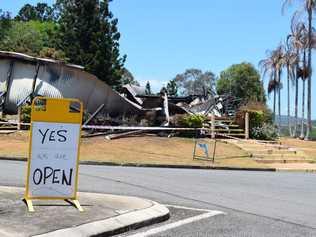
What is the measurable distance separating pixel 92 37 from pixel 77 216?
46932 millimetres

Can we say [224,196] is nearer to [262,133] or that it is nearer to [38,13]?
[262,133]

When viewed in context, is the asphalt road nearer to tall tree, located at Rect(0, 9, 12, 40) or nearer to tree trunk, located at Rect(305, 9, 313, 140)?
tree trunk, located at Rect(305, 9, 313, 140)

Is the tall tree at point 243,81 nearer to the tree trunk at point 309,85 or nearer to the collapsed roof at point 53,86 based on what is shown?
the tree trunk at point 309,85

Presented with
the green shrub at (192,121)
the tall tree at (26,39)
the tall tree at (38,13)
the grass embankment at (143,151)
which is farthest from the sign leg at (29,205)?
the tall tree at (38,13)

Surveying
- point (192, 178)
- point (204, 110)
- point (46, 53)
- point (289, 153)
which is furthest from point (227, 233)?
point (46, 53)

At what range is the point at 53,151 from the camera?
9.50m

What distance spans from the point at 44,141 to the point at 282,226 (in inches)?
152

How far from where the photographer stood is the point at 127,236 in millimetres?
8195

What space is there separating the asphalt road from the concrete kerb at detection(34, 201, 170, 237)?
0.17 meters

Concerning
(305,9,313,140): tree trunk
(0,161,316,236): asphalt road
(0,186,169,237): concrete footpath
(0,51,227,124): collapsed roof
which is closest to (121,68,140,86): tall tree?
(305,9,313,140): tree trunk

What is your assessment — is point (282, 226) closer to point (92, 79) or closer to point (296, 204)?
point (296, 204)

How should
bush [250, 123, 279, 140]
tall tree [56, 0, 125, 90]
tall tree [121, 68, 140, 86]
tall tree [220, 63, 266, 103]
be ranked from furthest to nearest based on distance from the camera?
1. tall tree [220, 63, 266, 103]
2. tall tree [121, 68, 140, 86]
3. tall tree [56, 0, 125, 90]
4. bush [250, 123, 279, 140]

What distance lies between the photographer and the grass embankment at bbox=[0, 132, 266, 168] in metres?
22.7

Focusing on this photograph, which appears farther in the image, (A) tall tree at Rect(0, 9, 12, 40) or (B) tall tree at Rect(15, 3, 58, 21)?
(B) tall tree at Rect(15, 3, 58, 21)
